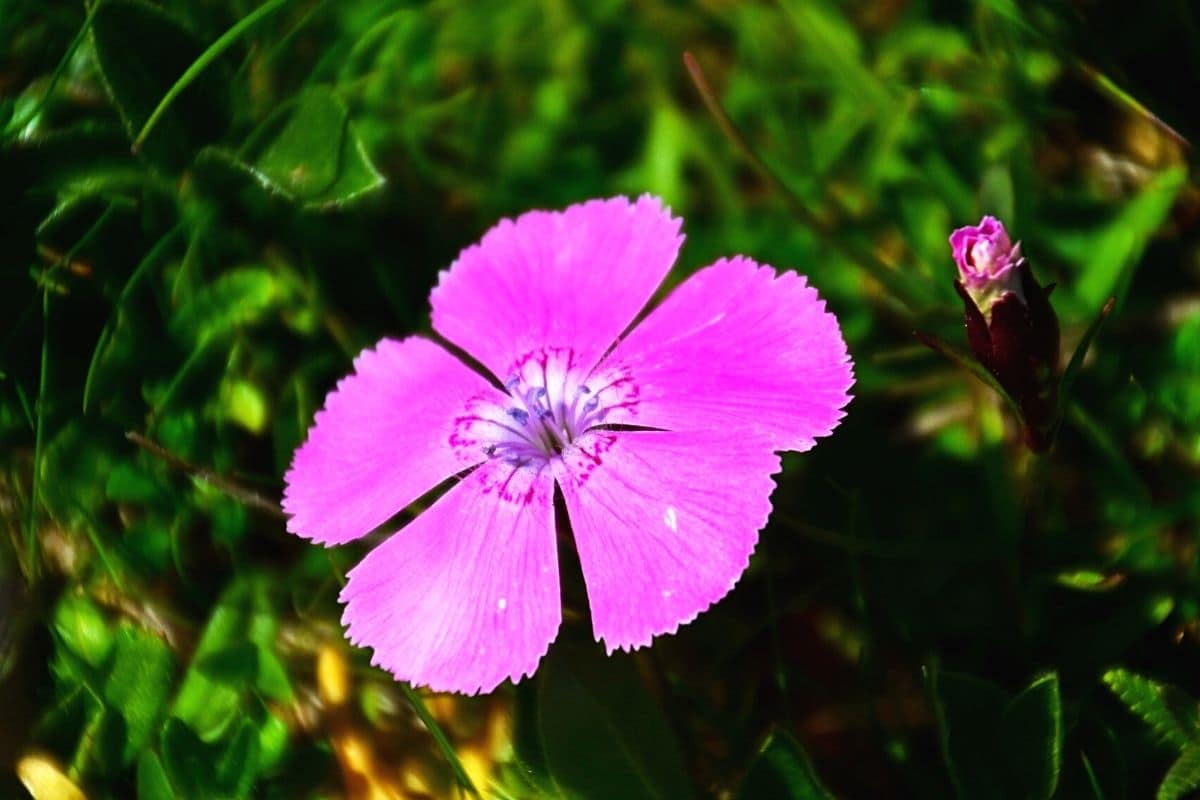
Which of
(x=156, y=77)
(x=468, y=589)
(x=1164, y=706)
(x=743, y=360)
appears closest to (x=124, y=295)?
(x=156, y=77)

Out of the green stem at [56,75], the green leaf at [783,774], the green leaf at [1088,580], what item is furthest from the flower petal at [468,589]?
the green stem at [56,75]

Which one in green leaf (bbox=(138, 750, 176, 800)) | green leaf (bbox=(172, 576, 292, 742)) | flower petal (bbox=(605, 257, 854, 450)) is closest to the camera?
flower petal (bbox=(605, 257, 854, 450))

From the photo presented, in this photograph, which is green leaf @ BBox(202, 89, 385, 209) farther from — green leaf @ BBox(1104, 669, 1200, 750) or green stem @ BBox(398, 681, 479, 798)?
green leaf @ BBox(1104, 669, 1200, 750)

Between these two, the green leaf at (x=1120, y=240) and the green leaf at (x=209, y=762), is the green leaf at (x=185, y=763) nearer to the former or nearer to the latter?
the green leaf at (x=209, y=762)

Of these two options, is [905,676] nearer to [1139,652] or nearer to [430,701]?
[1139,652]

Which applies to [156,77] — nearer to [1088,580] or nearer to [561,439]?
[561,439]

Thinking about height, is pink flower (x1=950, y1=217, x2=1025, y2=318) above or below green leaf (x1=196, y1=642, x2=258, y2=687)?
above

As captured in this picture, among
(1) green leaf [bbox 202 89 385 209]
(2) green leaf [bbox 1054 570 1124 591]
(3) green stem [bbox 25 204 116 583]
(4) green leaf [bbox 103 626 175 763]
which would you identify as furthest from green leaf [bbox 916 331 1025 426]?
(3) green stem [bbox 25 204 116 583]
